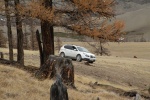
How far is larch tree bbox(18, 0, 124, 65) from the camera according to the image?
53.5ft

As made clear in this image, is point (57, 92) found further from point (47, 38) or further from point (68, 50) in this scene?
point (68, 50)

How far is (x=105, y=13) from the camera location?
56.1ft

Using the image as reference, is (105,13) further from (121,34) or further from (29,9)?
(29,9)

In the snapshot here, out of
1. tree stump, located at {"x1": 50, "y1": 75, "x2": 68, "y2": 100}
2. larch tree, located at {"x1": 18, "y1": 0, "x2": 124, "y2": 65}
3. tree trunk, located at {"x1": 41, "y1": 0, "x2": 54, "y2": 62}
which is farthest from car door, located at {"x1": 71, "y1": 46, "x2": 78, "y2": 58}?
tree stump, located at {"x1": 50, "y1": 75, "x2": 68, "y2": 100}

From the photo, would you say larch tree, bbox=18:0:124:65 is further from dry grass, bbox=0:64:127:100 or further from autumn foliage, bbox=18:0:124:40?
dry grass, bbox=0:64:127:100

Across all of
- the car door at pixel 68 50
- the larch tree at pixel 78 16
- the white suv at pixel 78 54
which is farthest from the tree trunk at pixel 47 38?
the car door at pixel 68 50

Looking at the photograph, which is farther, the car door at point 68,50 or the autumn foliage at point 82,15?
the car door at point 68,50

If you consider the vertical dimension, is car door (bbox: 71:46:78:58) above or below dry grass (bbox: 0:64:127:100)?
above

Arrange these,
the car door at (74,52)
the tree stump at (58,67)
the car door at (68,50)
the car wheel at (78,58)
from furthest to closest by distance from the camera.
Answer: the car door at (68,50) < the car door at (74,52) < the car wheel at (78,58) < the tree stump at (58,67)

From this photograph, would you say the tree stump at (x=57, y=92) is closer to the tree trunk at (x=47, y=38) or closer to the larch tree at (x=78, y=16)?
the larch tree at (x=78, y=16)

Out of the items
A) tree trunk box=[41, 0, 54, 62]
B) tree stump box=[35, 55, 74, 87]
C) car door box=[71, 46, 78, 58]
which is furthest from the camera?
car door box=[71, 46, 78, 58]

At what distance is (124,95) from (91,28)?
3.60 m

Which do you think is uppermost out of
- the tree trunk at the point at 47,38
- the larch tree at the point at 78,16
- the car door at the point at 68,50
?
the larch tree at the point at 78,16

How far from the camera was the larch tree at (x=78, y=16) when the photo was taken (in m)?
16.3
